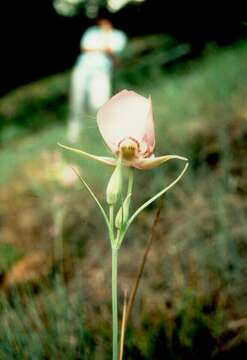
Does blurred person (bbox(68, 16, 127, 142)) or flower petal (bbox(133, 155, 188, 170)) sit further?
blurred person (bbox(68, 16, 127, 142))

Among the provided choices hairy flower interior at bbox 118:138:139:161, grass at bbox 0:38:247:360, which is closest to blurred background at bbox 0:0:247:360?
grass at bbox 0:38:247:360

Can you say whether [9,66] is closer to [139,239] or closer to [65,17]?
[65,17]

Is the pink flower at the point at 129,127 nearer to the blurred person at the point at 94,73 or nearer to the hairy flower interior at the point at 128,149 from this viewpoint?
the hairy flower interior at the point at 128,149

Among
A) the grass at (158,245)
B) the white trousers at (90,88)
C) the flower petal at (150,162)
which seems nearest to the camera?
the flower petal at (150,162)

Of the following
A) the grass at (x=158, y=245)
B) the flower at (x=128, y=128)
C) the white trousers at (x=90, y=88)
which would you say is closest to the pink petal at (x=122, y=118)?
the flower at (x=128, y=128)

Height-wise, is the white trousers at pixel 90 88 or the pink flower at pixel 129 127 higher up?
the pink flower at pixel 129 127

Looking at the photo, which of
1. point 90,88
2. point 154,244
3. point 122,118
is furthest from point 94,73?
point 122,118

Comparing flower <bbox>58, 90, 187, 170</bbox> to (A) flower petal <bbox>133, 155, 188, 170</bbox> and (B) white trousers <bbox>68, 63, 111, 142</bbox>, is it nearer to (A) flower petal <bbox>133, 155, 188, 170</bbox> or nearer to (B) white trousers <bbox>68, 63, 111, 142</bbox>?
(A) flower petal <bbox>133, 155, 188, 170</bbox>
